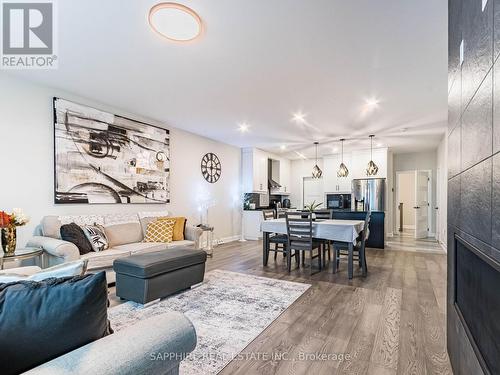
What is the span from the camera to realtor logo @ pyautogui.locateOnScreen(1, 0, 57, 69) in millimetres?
2135

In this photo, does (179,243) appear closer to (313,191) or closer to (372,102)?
(372,102)

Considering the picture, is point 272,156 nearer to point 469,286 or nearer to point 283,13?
point 283,13

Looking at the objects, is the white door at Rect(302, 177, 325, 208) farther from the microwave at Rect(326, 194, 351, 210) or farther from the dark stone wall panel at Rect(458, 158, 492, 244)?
the dark stone wall panel at Rect(458, 158, 492, 244)

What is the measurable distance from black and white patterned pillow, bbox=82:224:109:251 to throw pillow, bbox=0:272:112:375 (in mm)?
2816

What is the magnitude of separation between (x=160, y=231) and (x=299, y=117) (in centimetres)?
307

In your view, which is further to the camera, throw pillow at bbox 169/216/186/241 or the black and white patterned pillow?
throw pillow at bbox 169/216/186/241

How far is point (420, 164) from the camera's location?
8086 mm

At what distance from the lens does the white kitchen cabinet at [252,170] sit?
292 inches

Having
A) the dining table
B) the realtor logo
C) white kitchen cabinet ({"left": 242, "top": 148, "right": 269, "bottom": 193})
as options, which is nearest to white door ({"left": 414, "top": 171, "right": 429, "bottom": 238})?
the dining table

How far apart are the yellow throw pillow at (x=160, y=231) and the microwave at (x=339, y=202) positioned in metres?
5.06

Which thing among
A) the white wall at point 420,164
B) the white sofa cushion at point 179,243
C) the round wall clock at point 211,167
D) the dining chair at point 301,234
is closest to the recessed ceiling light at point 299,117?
the dining chair at point 301,234

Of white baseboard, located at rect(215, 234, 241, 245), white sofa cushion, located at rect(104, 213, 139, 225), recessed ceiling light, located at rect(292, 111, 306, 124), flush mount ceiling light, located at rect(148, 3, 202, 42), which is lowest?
white baseboard, located at rect(215, 234, 241, 245)

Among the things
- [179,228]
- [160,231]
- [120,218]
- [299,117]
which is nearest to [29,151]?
[120,218]

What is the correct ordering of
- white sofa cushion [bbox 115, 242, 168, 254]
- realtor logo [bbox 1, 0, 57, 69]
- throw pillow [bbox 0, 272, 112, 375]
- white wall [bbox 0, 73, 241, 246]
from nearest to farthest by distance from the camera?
throw pillow [bbox 0, 272, 112, 375] → realtor logo [bbox 1, 0, 57, 69] → white wall [bbox 0, 73, 241, 246] → white sofa cushion [bbox 115, 242, 168, 254]
